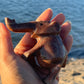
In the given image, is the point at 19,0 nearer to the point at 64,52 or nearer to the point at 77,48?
the point at 77,48

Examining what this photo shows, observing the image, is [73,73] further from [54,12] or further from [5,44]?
[54,12]

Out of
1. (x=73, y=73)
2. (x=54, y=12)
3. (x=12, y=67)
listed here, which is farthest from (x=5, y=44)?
(x=54, y=12)

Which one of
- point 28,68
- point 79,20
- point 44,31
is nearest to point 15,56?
point 28,68

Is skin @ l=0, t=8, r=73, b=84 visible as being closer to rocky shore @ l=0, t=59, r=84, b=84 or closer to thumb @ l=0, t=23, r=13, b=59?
thumb @ l=0, t=23, r=13, b=59

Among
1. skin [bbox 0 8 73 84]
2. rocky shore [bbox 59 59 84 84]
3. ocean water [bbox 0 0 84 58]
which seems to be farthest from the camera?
ocean water [bbox 0 0 84 58]

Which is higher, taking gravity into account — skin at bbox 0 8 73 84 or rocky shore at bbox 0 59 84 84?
skin at bbox 0 8 73 84

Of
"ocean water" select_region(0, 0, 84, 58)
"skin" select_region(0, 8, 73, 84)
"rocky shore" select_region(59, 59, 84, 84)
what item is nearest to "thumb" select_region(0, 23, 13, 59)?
"skin" select_region(0, 8, 73, 84)

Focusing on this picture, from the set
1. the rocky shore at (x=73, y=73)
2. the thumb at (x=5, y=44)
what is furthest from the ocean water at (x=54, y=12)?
the thumb at (x=5, y=44)

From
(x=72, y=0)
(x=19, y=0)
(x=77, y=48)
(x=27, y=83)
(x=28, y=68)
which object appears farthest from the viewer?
(x=72, y=0)
